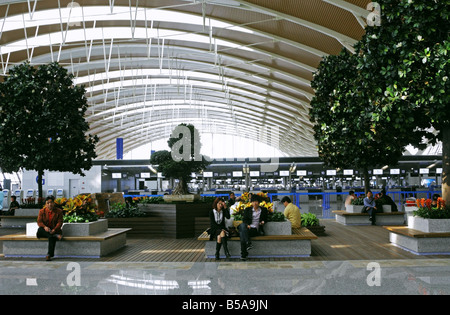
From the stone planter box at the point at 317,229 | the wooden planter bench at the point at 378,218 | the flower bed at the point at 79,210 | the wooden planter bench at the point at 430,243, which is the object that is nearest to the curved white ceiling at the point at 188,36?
the wooden planter bench at the point at 378,218

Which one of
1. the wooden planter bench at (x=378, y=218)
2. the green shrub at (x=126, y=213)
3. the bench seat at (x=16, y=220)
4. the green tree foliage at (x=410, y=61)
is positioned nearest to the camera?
the green tree foliage at (x=410, y=61)

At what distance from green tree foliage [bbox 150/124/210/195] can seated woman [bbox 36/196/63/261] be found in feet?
24.0

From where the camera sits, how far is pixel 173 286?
701cm

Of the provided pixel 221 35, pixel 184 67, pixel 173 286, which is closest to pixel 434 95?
pixel 173 286

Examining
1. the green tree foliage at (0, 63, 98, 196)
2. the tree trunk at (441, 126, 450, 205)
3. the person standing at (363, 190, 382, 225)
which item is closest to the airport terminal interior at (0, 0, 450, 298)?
the person standing at (363, 190, 382, 225)

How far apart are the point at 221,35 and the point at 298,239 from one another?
71.7ft

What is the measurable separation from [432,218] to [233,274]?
504cm

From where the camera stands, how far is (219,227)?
1004 cm

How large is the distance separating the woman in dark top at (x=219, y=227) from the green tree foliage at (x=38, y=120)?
371 inches

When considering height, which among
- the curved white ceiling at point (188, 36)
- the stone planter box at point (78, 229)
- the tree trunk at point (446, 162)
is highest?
the curved white ceiling at point (188, 36)

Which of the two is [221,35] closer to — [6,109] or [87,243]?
[6,109]

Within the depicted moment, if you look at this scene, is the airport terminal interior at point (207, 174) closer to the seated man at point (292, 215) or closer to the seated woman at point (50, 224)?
the seated woman at point (50, 224)

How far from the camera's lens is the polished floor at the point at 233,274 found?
21.8 ft

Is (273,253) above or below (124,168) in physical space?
below
